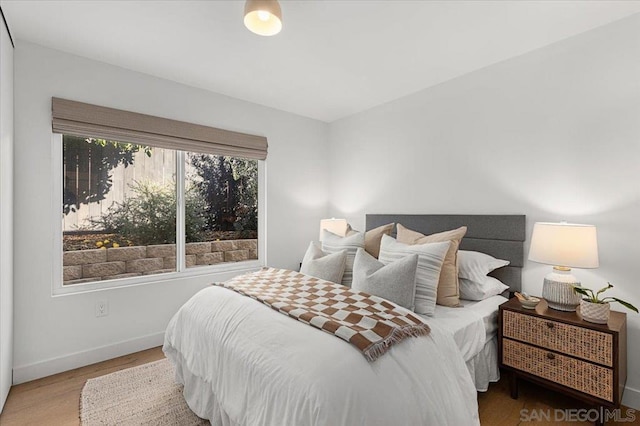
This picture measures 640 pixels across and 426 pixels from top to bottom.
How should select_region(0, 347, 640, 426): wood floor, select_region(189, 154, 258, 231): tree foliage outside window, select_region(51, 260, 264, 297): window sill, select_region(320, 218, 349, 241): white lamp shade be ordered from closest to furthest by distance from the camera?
select_region(0, 347, 640, 426): wood floor → select_region(51, 260, 264, 297): window sill → select_region(189, 154, 258, 231): tree foliage outside window → select_region(320, 218, 349, 241): white lamp shade

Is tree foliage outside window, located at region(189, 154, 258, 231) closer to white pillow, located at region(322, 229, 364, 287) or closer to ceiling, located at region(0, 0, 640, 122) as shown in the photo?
ceiling, located at region(0, 0, 640, 122)

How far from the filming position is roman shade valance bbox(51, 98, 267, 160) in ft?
8.04

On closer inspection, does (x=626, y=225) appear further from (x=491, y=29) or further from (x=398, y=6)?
(x=398, y=6)

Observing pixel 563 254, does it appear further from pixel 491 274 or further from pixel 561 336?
pixel 491 274

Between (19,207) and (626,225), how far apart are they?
4266 mm

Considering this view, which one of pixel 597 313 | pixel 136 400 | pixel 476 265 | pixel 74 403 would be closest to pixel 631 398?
pixel 597 313

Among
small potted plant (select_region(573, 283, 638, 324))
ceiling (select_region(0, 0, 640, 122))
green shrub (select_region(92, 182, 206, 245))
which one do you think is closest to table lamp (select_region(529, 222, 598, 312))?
small potted plant (select_region(573, 283, 638, 324))

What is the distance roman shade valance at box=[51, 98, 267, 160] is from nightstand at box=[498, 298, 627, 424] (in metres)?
2.89

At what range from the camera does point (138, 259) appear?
2.91 metres

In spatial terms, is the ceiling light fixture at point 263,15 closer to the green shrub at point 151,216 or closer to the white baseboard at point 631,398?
the green shrub at point 151,216

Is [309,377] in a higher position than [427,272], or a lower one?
lower

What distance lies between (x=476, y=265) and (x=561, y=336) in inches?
25.6

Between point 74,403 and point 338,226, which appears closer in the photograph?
point 74,403

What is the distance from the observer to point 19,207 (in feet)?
7.48
